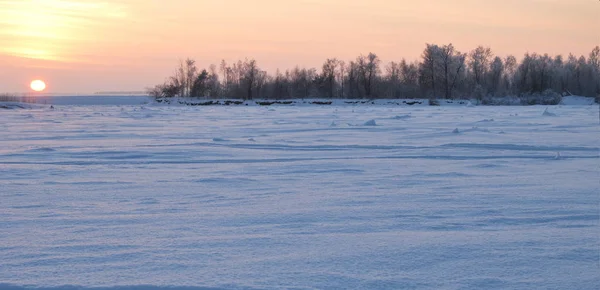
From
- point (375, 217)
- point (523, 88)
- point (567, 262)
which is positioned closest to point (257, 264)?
point (375, 217)

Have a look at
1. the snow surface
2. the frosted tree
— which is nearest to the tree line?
the frosted tree

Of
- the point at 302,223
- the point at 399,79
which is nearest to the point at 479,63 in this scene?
the point at 399,79

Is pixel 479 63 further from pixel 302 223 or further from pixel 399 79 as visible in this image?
pixel 302 223

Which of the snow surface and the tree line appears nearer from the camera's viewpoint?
the snow surface

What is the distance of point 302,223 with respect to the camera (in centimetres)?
247

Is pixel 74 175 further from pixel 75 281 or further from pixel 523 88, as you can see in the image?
pixel 523 88

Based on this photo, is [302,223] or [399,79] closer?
[302,223]

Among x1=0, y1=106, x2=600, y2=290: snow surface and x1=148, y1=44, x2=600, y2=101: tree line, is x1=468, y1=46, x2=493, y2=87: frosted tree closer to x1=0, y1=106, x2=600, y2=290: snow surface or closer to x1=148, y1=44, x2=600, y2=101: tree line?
x1=148, y1=44, x2=600, y2=101: tree line

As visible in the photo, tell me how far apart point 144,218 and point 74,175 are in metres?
1.74

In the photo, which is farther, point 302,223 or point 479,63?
point 479,63

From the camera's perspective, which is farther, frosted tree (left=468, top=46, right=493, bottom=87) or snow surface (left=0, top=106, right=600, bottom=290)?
frosted tree (left=468, top=46, right=493, bottom=87)

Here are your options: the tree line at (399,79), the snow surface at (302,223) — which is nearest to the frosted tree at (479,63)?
the tree line at (399,79)

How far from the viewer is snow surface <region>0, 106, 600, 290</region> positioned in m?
1.77

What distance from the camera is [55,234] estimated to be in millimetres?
2279
